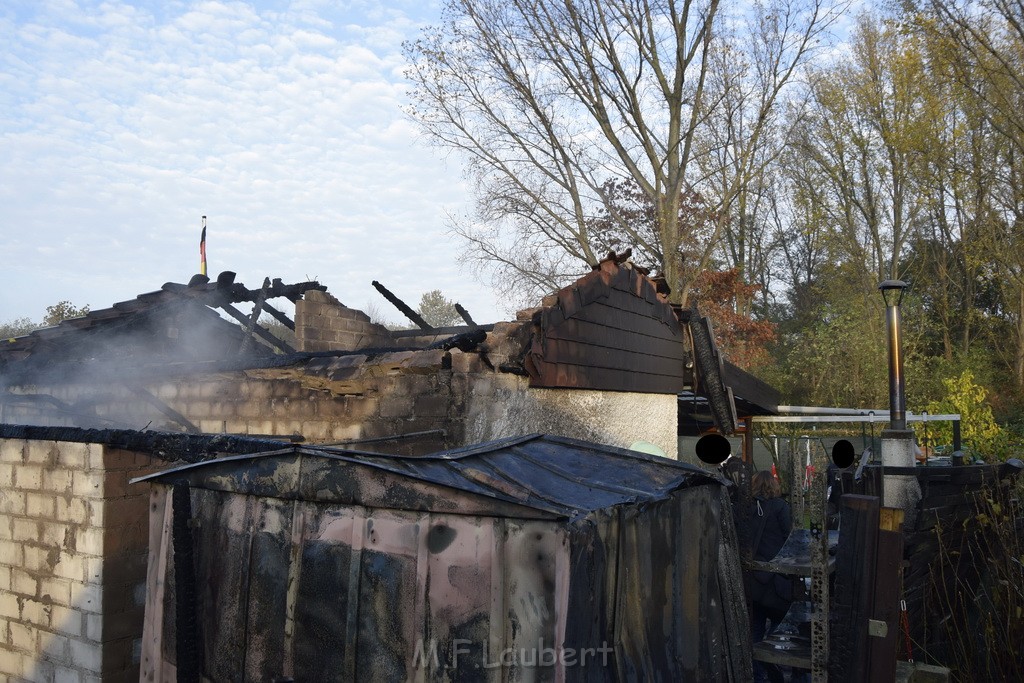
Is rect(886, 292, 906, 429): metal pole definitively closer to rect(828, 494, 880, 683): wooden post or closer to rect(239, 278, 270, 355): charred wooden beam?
rect(828, 494, 880, 683): wooden post

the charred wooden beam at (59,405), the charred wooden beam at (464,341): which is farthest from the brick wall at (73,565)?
the charred wooden beam at (59,405)

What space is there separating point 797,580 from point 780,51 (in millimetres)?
17394

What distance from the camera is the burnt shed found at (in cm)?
267

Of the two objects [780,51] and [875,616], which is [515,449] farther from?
[780,51]

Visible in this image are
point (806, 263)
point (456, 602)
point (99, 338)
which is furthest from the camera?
point (806, 263)

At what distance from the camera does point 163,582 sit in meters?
3.40

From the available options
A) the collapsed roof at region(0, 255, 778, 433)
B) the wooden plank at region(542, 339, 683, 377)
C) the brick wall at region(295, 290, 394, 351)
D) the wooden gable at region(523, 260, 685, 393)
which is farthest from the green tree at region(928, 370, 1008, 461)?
the brick wall at region(295, 290, 394, 351)

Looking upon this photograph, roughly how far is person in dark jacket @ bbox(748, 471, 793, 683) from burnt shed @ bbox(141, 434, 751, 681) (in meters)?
2.13

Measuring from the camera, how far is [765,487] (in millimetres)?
6684

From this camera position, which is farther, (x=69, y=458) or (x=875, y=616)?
(x=69, y=458)

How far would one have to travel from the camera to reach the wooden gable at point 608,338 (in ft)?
24.0

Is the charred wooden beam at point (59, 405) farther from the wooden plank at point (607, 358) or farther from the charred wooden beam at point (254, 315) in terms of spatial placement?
the wooden plank at point (607, 358)

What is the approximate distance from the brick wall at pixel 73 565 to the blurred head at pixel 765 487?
15.8 feet

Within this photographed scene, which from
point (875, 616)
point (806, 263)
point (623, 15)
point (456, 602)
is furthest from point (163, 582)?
point (806, 263)
